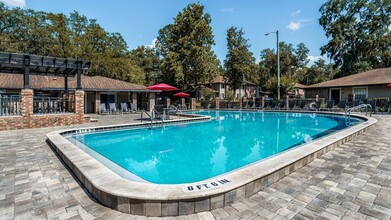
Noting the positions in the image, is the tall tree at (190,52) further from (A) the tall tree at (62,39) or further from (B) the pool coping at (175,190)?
(B) the pool coping at (175,190)

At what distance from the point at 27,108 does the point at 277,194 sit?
1136cm

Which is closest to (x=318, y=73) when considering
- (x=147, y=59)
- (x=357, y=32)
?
(x=357, y=32)

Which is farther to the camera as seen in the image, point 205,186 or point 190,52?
point 190,52

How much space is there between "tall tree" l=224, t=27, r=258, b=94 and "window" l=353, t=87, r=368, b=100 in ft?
41.6

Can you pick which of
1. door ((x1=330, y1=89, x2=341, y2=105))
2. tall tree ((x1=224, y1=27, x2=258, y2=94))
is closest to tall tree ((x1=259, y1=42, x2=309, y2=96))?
tall tree ((x1=224, y1=27, x2=258, y2=94))

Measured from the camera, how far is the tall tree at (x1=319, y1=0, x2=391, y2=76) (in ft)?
91.9

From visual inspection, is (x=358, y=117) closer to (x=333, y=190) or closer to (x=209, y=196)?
(x=333, y=190)

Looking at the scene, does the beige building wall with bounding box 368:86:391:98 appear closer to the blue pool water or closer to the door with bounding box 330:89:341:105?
the door with bounding box 330:89:341:105

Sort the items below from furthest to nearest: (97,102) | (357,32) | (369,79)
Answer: (357,32) → (369,79) → (97,102)

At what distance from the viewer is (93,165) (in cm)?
393

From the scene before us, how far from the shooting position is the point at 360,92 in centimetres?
2152

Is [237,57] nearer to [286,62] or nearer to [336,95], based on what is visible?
[336,95]

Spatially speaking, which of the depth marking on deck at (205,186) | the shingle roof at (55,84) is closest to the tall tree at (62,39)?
the shingle roof at (55,84)

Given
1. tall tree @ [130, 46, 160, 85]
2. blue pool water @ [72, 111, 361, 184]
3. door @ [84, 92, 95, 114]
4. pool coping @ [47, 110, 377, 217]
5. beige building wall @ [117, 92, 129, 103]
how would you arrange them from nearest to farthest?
pool coping @ [47, 110, 377, 217] → blue pool water @ [72, 111, 361, 184] → door @ [84, 92, 95, 114] → beige building wall @ [117, 92, 129, 103] → tall tree @ [130, 46, 160, 85]
